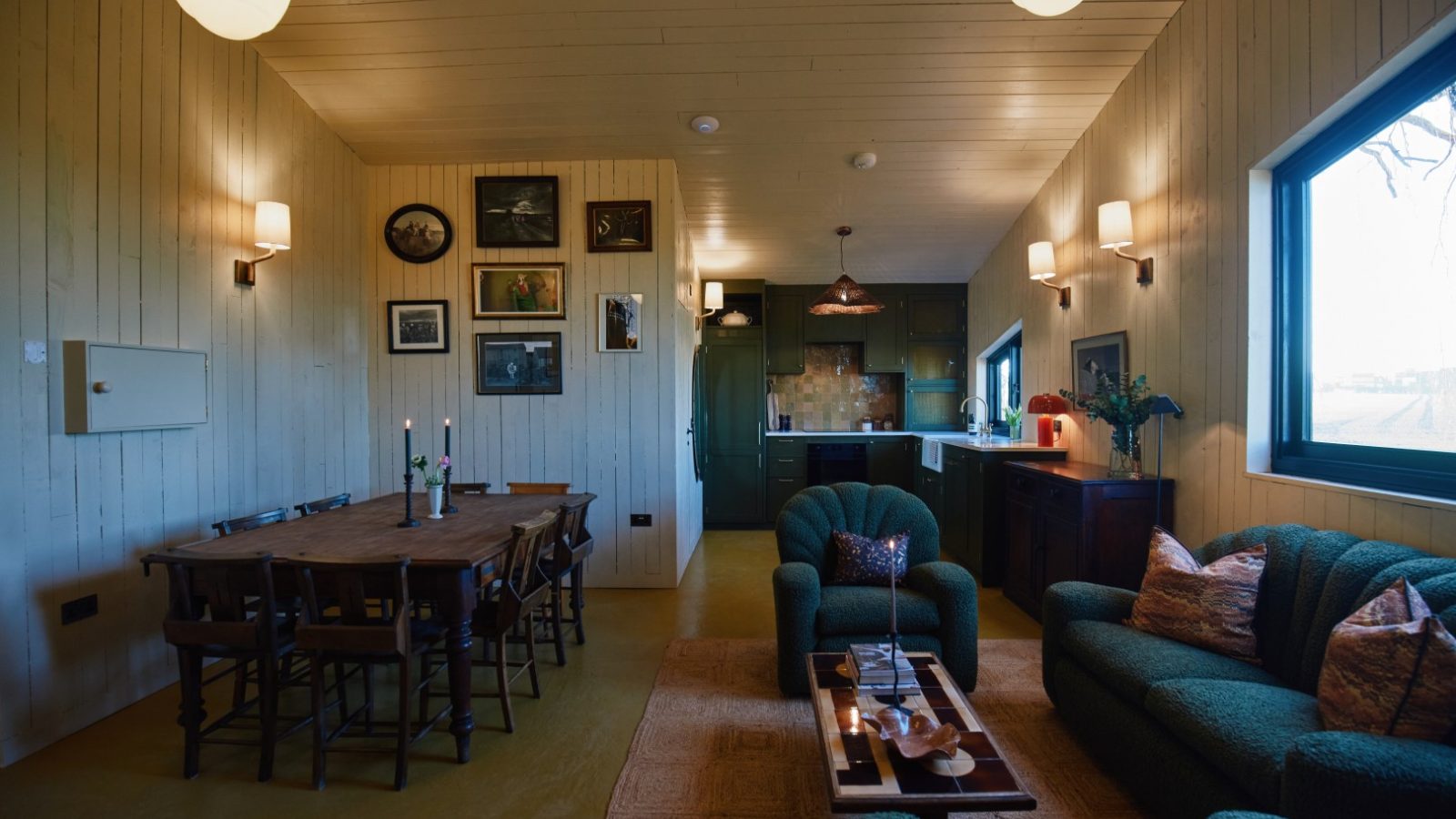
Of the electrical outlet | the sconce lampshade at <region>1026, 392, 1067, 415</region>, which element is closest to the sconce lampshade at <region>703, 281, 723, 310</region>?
the sconce lampshade at <region>1026, 392, 1067, 415</region>

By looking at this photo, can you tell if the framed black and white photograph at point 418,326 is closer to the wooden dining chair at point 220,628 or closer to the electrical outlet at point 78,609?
the electrical outlet at point 78,609

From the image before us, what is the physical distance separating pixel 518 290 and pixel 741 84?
1989 millimetres

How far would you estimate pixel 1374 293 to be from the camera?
6.98ft

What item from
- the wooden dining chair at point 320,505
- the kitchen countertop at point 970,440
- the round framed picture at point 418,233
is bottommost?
the wooden dining chair at point 320,505

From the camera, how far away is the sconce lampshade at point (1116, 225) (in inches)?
124

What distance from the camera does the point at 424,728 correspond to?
2264 millimetres

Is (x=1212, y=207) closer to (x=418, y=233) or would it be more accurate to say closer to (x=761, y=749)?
(x=761, y=749)

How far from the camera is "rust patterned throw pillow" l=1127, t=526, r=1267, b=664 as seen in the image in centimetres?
201

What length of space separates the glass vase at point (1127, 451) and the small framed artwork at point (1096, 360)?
39 centimetres

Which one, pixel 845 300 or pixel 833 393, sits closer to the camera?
pixel 845 300

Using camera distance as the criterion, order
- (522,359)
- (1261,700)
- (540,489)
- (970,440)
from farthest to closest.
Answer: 1. (970,440)
2. (522,359)
3. (540,489)
4. (1261,700)

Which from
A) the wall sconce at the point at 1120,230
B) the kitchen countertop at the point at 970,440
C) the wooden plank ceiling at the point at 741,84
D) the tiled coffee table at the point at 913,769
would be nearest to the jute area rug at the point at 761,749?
the tiled coffee table at the point at 913,769

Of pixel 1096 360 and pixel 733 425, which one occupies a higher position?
pixel 1096 360

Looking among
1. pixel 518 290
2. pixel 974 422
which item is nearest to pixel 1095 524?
pixel 974 422
